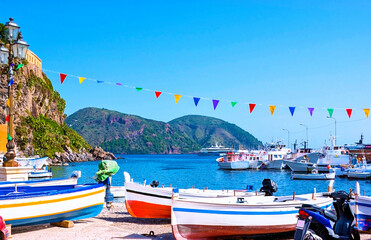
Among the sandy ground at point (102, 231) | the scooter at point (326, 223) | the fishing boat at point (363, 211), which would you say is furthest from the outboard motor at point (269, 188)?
the scooter at point (326, 223)

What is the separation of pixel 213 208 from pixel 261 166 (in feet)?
246

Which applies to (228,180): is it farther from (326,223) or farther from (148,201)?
(326,223)

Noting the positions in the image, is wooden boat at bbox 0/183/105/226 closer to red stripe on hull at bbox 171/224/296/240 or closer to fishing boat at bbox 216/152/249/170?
red stripe on hull at bbox 171/224/296/240

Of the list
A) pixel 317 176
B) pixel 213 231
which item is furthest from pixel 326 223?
pixel 317 176

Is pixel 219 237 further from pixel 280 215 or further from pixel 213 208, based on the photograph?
pixel 280 215

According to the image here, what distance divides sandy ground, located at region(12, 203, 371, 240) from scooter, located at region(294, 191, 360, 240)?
327 centimetres

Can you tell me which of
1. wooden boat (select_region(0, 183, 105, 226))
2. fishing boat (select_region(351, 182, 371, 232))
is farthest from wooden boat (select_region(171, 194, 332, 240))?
wooden boat (select_region(0, 183, 105, 226))

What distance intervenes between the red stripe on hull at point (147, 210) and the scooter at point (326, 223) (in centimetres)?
636

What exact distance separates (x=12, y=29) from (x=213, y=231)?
9547 millimetres

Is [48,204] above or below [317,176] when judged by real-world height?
above

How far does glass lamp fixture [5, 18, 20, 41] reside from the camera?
13.4 meters

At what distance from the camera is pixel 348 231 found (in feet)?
29.0

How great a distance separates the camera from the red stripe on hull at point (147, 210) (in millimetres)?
14102

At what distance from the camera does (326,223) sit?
8.60 m
